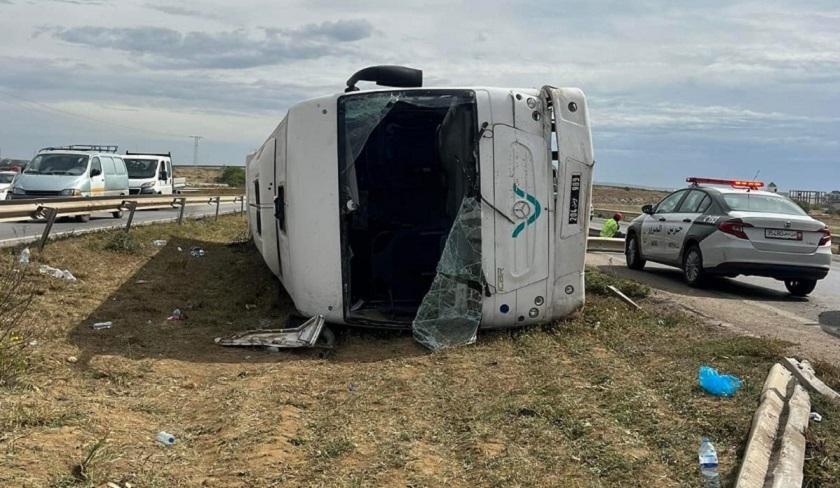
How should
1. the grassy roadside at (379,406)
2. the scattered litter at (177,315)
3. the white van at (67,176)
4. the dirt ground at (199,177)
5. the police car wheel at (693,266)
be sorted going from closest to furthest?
the grassy roadside at (379,406)
the scattered litter at (177,315)
the police car wheel at (693,266)
the white van at (67,176)
the dirt ground at (199,177)

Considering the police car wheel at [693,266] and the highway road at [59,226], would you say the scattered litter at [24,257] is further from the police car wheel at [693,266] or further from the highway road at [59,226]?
the police car wheel at [693,266]

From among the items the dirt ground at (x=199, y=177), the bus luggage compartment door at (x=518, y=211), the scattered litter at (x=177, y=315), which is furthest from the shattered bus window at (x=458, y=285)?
the dirt ground at (x=199, y=177)

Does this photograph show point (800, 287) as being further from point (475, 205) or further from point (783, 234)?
point (475, 205)

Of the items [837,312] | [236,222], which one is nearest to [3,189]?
[236,222]

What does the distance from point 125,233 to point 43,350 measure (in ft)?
25.5

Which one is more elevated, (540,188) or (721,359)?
(540,188)

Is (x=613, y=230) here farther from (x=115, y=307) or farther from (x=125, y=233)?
(x=115, y=307)

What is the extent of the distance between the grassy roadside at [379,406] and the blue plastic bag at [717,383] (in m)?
0.08

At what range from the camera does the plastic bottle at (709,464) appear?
155 inches

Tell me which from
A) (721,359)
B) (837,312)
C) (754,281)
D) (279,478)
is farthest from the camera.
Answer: (754,281)

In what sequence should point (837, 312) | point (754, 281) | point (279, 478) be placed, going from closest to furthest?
point (279, 478) < point (837, 312) < point (754, 281)

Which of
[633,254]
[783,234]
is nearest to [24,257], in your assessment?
[633,254]

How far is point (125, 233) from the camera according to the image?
13.7 meters

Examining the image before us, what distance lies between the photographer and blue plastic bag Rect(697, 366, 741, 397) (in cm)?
527
